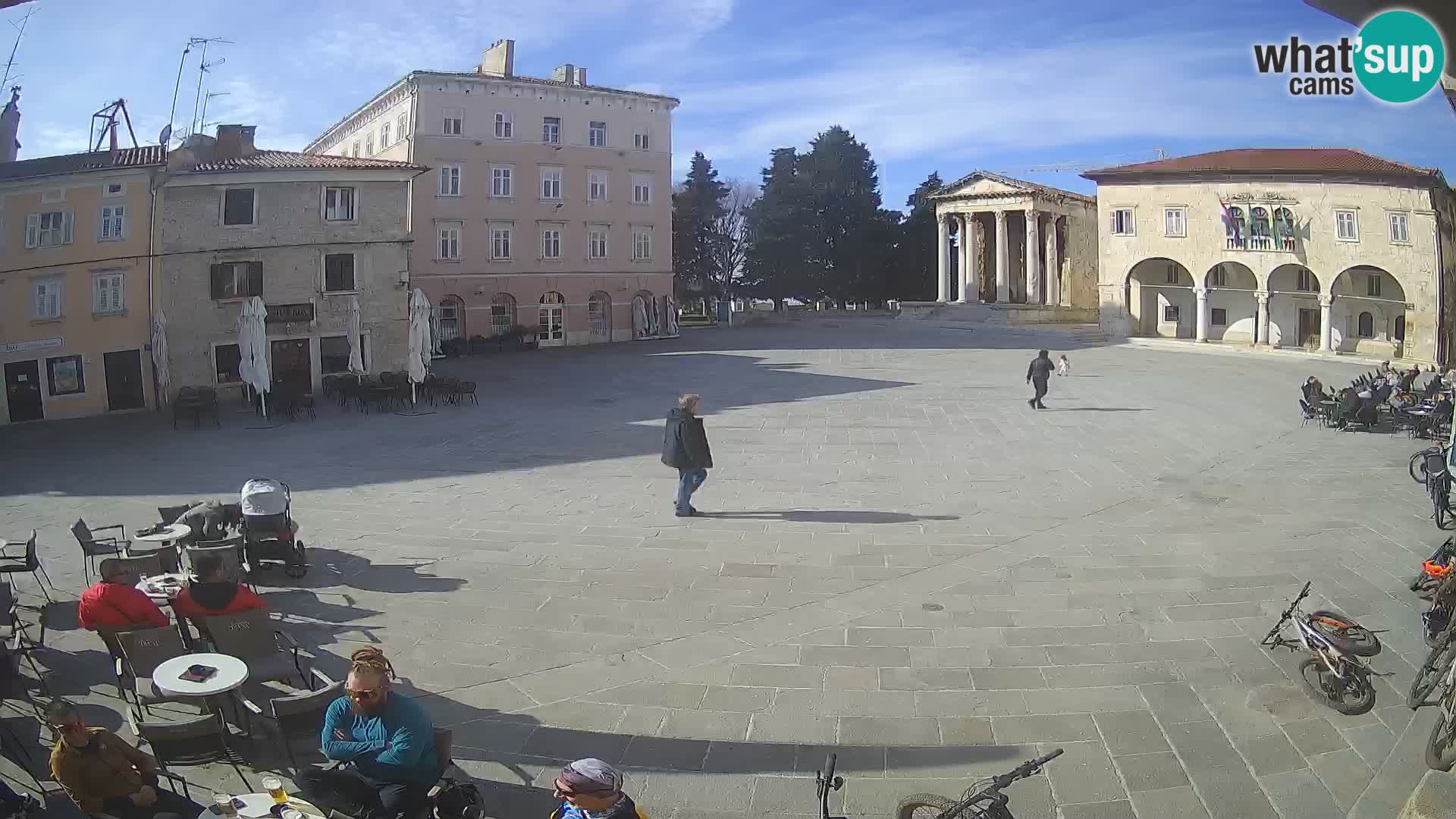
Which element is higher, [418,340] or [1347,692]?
[418,340]

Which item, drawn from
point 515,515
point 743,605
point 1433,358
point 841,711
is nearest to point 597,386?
point 515,515

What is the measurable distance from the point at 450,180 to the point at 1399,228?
3660 cm

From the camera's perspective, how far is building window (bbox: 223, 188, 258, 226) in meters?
27.0

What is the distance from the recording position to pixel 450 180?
43.0 metres

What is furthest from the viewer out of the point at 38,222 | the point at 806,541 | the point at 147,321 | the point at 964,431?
the point at 147,321

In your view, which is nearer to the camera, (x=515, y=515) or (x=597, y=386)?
(x=515, y=515)

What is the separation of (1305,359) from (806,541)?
3391 centimetres

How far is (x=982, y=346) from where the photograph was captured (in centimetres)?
4312

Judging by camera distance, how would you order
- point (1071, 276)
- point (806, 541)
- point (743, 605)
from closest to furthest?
point (743, 605), point (806, 541), point (1071, 276)

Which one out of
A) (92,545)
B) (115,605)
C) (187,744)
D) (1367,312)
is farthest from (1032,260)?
(187,744)

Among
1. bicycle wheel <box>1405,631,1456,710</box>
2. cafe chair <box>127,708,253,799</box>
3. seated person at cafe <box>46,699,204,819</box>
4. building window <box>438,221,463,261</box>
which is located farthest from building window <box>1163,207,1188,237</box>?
seated person at cafe <box>46,699,204,819</box>

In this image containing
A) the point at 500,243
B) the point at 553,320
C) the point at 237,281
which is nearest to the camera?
the point at 237,281

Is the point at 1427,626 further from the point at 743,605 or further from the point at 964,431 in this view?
the point at 964,431

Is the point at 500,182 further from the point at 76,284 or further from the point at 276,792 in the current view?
the point at 276,792
